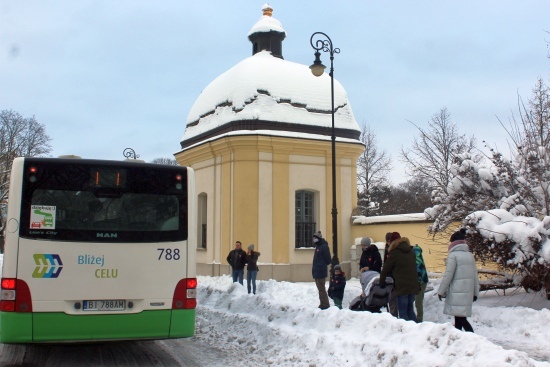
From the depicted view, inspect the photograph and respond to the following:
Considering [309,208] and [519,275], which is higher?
[309,208]

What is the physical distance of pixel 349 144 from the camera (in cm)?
2569

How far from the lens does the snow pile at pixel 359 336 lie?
22.5 feet

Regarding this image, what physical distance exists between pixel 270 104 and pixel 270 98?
31 centimetres

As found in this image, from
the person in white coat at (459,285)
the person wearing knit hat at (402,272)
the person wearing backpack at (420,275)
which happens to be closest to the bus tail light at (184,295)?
the person wearing knit hat at (402,272)

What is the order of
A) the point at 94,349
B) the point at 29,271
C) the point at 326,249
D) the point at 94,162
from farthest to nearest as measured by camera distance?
the point at 326,249
the point at 94,349
the point at 94,162
the point at 29,271

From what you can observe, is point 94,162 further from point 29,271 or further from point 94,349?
point 94,349

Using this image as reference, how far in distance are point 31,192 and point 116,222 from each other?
1176mm

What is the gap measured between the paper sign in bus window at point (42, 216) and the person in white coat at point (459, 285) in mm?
5540

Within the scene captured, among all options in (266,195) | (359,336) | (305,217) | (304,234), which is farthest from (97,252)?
(305,217)

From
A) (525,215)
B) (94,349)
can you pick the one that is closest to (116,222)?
(94,349)

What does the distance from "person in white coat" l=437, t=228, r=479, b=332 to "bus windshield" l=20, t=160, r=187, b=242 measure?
12.8 ft

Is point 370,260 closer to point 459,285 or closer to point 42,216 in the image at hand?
point 459,285

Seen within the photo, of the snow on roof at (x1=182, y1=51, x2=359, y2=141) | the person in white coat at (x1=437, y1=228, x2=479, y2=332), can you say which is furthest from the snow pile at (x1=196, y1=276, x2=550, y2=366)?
the snow on roof at (x1=182, y1=51, x2=359, y2=141)

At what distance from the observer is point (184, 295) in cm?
838
